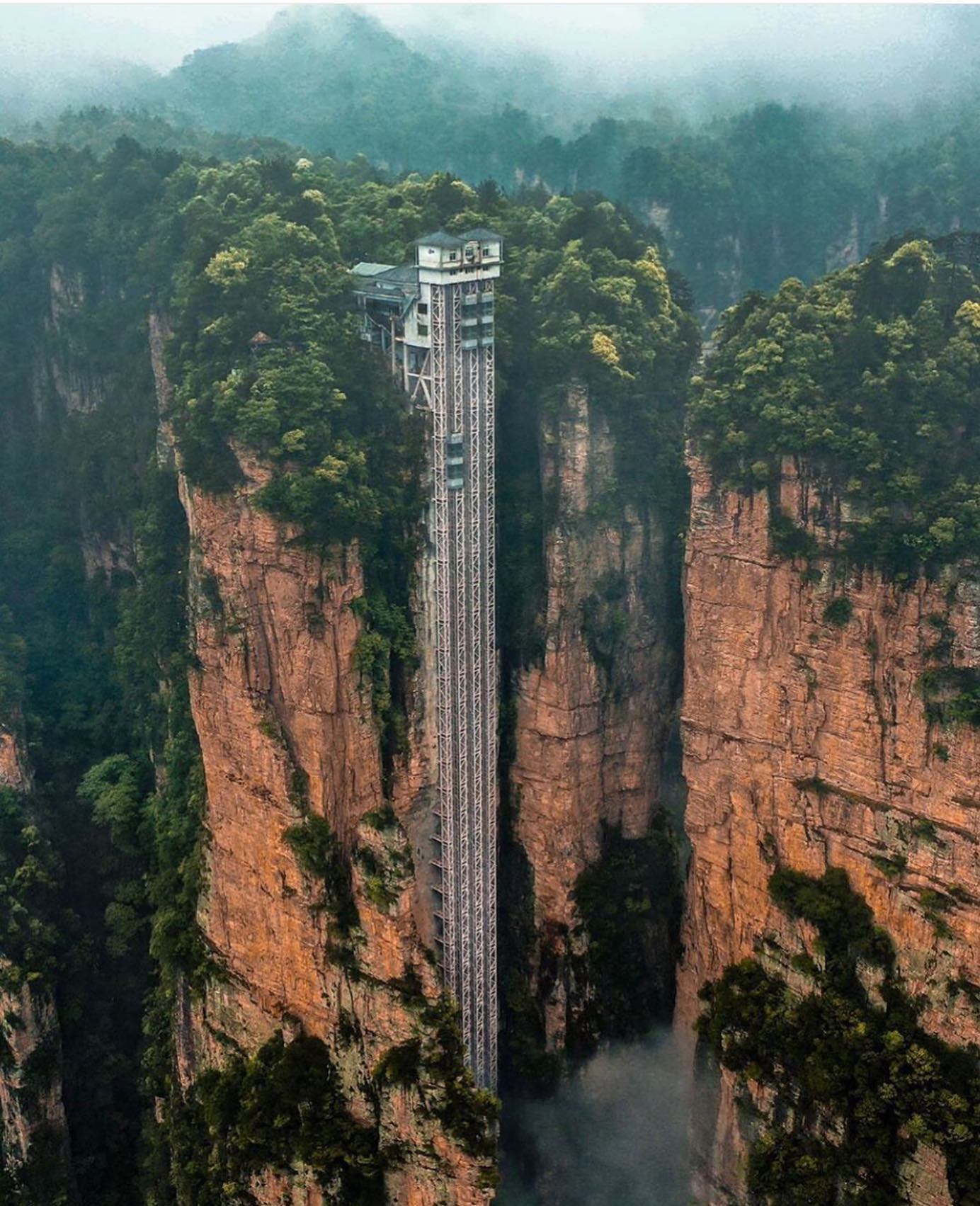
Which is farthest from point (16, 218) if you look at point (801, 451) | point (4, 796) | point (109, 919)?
point (801, 451)

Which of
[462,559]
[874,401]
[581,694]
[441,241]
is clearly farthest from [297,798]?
[874,401]

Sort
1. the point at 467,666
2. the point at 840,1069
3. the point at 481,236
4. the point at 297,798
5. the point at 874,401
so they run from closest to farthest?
1. the point at 840,1069
2. the point at 874,401
3. the point at 481,236
4. the point at 297,798
5. the point at 467,666

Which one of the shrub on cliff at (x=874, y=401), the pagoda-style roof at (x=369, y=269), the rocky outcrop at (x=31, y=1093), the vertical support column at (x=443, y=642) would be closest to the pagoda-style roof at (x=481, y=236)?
the vertical support column at (x=443, y=642)

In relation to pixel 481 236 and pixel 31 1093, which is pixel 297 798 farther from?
pixel 481 236

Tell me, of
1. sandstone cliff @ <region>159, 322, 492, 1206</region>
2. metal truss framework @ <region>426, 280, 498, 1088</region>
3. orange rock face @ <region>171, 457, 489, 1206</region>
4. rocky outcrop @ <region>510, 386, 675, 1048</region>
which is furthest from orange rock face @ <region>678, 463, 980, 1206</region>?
orange rock face @ <region>171, 457, 489, 1206</region>

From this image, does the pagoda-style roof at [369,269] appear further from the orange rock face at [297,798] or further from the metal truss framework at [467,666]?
the orange rock face at [297,798]

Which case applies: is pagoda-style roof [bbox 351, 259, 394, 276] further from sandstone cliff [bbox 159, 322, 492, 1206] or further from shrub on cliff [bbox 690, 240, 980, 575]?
shrub on cliff [bbox 690, 240, 980, 575]
